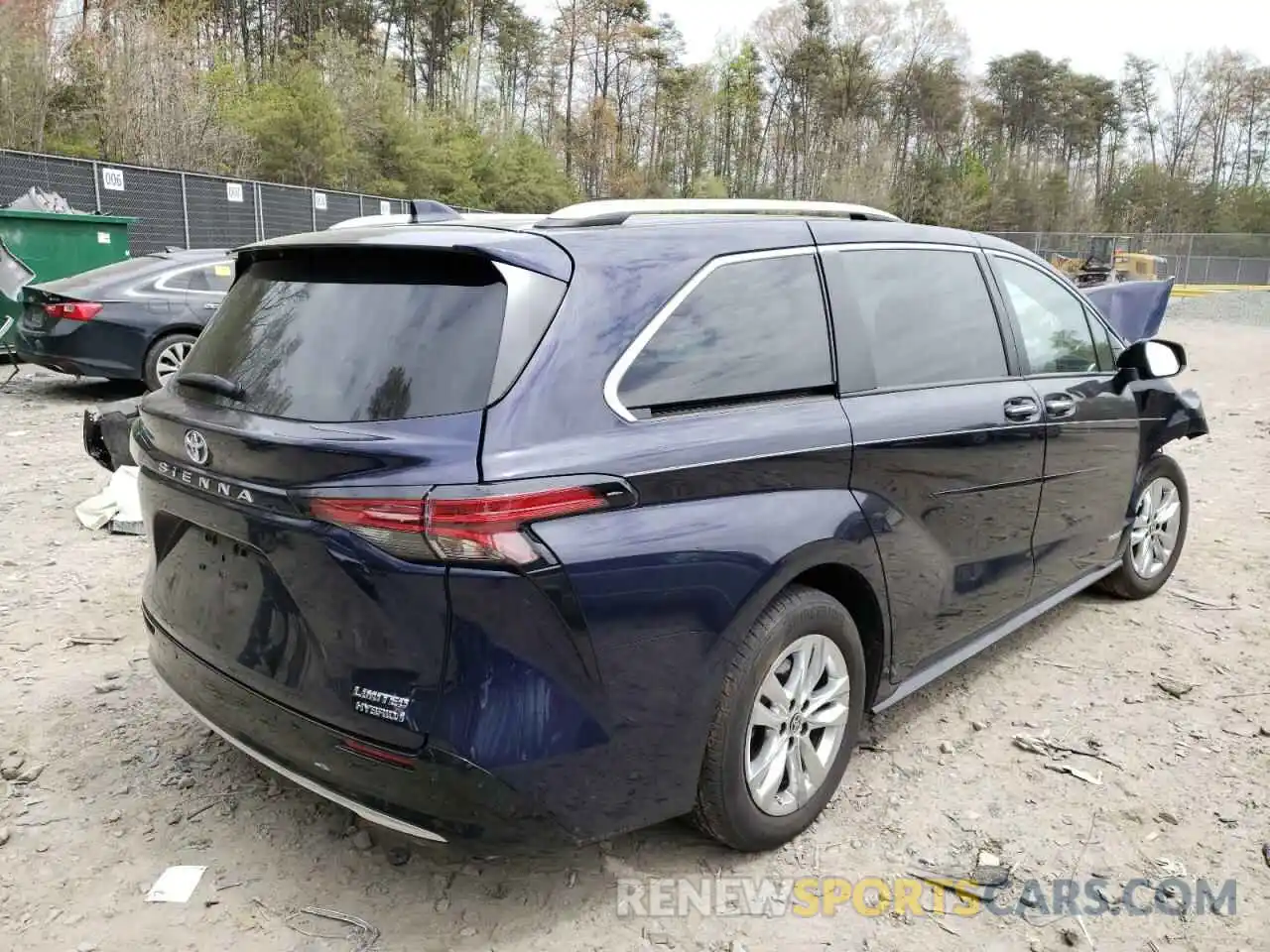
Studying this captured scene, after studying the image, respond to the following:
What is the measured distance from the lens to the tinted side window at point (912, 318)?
2.97 metres

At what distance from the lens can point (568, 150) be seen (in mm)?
53688

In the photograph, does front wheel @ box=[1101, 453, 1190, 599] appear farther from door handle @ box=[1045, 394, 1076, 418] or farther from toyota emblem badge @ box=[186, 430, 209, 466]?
toyota emblem badge @ box=[186, 430, 209, 466]

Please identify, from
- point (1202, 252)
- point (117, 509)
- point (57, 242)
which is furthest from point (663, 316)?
point (1202, 252)

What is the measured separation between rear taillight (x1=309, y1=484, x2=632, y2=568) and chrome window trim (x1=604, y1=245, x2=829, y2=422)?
1.03 ft

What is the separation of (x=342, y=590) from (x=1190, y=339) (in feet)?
73.1

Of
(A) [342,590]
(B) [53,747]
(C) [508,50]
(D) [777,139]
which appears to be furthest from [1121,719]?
(D) [777,139]

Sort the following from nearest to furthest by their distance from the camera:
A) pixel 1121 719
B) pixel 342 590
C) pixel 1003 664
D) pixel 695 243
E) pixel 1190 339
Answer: pixel 342 590 < pixel 695 243 < pixel 1121 719 < pixel 1003 664 < pixel 1190 339

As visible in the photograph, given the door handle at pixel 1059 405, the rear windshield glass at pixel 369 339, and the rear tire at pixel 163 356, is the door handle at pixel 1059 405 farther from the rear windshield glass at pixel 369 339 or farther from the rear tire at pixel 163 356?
the rear tire at pixel 163 356

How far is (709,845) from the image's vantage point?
2799 millimetres

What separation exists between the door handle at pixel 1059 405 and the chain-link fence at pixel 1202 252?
150 ft

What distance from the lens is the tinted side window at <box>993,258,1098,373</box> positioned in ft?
12.5

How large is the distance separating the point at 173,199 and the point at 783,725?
17125mm

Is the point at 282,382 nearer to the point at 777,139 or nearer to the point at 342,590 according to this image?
the point at 342,590

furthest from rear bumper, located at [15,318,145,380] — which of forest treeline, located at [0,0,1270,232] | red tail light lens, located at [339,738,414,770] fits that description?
forest treeline, located at [0,0,1270,232]
